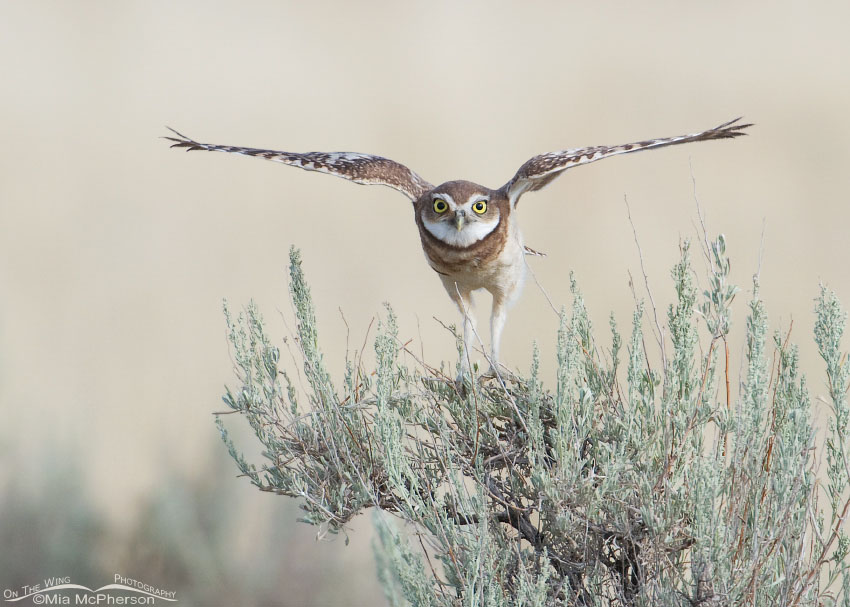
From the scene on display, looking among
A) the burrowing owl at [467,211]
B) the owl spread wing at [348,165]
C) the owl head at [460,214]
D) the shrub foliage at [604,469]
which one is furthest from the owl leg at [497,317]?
the shrub foliage at [604,469]

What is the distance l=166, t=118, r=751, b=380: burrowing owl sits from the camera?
2.95 meters

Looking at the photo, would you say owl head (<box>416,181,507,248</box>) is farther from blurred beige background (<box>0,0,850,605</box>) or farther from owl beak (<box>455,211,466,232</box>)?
blurred beige background (<box>0,0,850,605</box>)

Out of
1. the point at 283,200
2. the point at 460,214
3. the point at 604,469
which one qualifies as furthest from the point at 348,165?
the point at 283,200

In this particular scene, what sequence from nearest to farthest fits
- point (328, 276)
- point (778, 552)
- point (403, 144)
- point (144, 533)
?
point (778, 552)
point (144, 533)
point (328, 276)
point (403, 144)

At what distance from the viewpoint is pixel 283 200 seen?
8.42 metres

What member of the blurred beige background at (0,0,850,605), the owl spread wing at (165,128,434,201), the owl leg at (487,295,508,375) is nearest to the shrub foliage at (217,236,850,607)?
the owl spread wing at (165,128,434,201)

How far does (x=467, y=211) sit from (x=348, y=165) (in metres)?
0.46

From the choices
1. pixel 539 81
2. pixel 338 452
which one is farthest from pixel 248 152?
pixel 539 81

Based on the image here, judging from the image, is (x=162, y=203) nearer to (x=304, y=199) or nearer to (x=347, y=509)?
(x=304, y=199)

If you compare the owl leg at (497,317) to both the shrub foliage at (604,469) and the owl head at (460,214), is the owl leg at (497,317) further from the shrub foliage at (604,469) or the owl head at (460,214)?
the shrub foliage at (604,469)

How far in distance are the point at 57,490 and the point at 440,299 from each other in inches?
149

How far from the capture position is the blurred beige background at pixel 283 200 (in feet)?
20.6

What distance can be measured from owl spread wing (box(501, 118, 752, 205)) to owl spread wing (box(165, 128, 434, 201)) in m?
0.40

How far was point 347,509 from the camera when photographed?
7.67 feet
